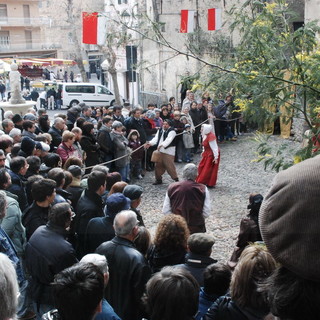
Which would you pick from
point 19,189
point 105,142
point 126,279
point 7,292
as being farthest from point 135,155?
point 7,292

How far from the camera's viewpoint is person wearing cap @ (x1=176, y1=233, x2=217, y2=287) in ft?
14.7

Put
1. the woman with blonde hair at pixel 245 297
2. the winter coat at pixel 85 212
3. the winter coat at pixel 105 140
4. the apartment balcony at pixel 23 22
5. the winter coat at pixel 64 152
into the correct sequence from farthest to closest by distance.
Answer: the apartment balcony at pixel 23 22
the winter coat at pixel 105 140
the winter coat at pixel 64 152
the winter coat at pixel 85 212
the woman with blonde hair at pixel 245 297

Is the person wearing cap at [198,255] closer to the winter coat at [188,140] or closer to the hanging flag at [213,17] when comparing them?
A: the winter coat at [188,140]

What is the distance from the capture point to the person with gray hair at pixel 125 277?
4.43 meters

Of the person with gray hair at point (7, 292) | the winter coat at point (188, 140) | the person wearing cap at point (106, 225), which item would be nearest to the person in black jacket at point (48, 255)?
the person wearing cap at point (106, 225)

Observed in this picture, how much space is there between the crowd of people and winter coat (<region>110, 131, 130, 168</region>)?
2117mm

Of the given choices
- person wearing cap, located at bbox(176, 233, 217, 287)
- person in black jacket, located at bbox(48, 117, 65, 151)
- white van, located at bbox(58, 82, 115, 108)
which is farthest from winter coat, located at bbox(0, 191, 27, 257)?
white van, located at bbox(58, 82, 115, 108)

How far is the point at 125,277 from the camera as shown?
4453 millimetres

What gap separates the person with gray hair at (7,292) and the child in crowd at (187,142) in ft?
39.2

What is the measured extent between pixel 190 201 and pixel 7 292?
4.90 m

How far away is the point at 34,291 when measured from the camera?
191 inches

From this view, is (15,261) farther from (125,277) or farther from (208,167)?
(208,167)

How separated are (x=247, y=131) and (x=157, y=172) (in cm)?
800

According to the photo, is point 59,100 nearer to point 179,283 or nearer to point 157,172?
point 157,172
